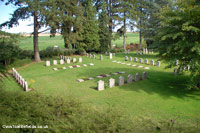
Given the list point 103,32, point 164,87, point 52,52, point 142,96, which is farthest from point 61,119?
point 103,32

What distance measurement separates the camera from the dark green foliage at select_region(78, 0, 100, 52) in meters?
26.6

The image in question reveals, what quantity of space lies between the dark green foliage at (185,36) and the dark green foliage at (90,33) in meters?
18.7

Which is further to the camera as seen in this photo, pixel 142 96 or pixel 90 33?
pixel 90 33

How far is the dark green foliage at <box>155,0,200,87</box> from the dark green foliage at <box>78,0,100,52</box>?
18718mm

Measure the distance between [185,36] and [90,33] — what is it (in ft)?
66.8

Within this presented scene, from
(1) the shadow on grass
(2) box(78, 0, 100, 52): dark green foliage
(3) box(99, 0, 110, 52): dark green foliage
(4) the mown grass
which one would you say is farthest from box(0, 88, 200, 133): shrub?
(3) box(99, 0, 110, 52): dark green foliage

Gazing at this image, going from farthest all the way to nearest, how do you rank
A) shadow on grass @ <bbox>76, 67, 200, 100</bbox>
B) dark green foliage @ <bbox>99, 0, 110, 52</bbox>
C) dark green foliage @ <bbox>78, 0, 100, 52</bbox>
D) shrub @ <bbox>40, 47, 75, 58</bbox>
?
1. dark green foliage @ <bbox>99, 0, 110, 52</bbox>
2. dark green foliage @ <bbox>78, 0, 100, 52</bbox>
3. shrub @ <bbox>40, 47, 75, 58</bbox>
4. shadow on grass @ <bbox>76, 67, 200, 100</bbox>

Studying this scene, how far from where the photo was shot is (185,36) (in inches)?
319

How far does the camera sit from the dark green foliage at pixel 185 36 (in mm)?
7495

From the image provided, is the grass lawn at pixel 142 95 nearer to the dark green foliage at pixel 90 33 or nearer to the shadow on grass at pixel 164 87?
the shadow on grass at pixel 164 87

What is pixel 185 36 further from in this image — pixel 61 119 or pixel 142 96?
pixel 61 119

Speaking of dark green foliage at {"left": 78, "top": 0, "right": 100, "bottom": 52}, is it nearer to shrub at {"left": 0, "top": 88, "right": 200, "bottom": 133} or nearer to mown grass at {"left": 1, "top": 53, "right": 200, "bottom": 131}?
mown grass at {"left": 1, "top": 53, "right": 200, "bottom": 131}

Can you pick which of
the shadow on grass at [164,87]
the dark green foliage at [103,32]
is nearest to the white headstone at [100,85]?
the shadow on grass at [164,87]

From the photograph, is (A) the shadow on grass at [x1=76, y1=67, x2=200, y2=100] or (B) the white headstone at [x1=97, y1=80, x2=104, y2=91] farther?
(B) the white headstone at [x1=97, y1=80, x2=104, y2=91]
